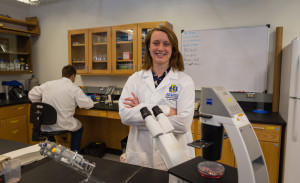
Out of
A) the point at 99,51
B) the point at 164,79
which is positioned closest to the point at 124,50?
the point at 99,51

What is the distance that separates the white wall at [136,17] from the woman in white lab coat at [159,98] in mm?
1720

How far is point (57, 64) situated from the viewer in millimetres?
4145

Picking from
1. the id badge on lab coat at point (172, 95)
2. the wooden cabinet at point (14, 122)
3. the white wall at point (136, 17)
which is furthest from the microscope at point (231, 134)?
the wooden cabinet at point (14, 122)

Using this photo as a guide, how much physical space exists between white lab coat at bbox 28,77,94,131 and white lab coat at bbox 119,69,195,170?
4.58 feet

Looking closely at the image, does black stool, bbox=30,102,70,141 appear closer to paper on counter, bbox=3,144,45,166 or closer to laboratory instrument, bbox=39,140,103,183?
paper on counter, bbox=3,144,45,166

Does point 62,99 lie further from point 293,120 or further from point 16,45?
point 293,120

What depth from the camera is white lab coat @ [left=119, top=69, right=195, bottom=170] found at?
4.58 feet

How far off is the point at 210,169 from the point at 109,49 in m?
2.76

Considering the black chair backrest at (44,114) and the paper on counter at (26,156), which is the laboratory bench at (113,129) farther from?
the paper on counter at (26,156)

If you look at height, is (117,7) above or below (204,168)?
above

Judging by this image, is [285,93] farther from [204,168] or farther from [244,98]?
[204,168]

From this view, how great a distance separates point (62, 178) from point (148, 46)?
1.02m

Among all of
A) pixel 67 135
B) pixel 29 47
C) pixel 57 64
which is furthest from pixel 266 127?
pixel 29 47

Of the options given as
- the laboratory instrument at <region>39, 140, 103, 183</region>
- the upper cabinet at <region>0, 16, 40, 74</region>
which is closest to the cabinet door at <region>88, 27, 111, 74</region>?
the upper cabinet at <region>0, 16, 40, 74</region>
